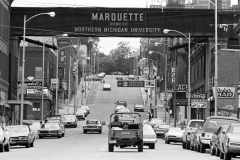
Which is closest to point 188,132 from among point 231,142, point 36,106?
point 231,142

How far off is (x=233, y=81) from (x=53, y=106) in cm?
4543

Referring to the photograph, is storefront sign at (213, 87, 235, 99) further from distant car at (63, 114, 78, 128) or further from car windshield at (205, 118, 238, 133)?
distant car at (63, 114, 78, 128)

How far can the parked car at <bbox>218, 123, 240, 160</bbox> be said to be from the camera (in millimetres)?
26516

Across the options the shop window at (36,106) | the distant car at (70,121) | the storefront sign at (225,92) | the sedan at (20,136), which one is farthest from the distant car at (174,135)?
the shop window at (36,106)

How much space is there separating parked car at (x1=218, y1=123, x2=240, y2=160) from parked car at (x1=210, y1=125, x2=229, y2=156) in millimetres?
912

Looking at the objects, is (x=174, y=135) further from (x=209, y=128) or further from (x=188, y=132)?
(x=209, y=128)

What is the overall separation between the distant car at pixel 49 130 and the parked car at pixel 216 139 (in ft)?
86.1

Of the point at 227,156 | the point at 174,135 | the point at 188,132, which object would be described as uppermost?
the point at 188,132

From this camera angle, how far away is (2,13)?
65125 mm

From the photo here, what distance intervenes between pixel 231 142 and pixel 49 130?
1260 inches

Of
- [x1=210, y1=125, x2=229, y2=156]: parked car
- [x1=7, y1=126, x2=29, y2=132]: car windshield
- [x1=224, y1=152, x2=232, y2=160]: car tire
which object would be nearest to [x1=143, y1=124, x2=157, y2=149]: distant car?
[x1=210, y1=125, x2=229, y2=156]: parked car

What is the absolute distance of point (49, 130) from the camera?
57.0m

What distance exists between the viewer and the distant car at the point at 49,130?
57031mm

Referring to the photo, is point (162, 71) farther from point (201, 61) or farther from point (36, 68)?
point (201, 61)
